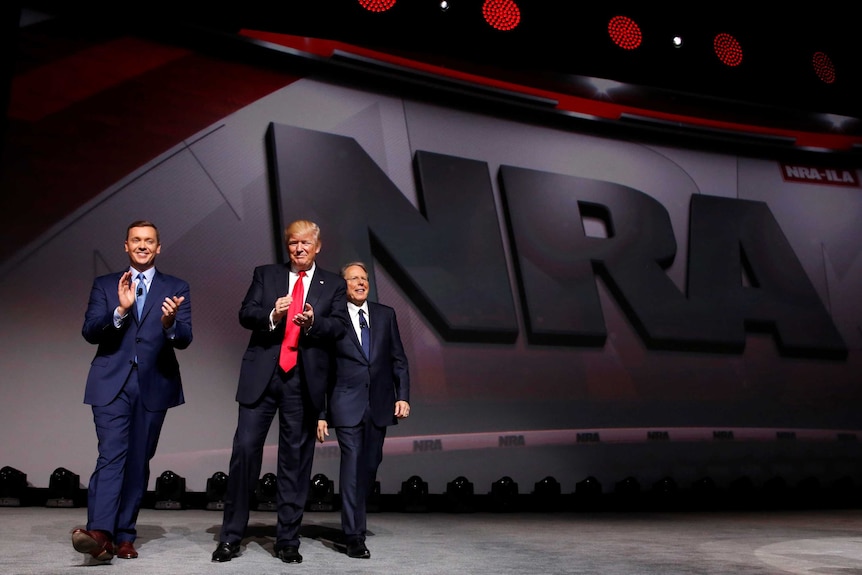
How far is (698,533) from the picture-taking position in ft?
16.0

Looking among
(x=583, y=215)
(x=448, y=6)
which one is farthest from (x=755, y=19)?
(x=448, y=6)

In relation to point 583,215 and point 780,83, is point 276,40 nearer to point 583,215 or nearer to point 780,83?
point 583,215

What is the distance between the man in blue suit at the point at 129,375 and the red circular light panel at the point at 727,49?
18.3 ft

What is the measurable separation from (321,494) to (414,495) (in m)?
0.71

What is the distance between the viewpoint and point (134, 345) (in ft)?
11.3

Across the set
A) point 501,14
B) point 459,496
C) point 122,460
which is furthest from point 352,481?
point 501,14

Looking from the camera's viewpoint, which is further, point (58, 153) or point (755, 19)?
point (755, 19)

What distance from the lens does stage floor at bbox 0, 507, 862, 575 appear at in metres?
3.27

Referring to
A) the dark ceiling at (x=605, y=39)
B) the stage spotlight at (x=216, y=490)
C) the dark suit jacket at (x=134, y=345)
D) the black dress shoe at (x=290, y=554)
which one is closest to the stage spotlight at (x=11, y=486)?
the stage spotlight at (x=216, y=490)

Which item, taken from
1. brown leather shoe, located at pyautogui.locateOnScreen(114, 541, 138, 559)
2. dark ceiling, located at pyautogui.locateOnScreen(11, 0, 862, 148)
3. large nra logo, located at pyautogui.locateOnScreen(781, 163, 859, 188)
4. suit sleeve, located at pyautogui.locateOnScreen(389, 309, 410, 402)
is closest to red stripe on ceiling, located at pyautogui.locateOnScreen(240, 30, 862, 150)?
dark ceiling, located at pyautogui.locateOnScreen(11, 0, 862, 148)

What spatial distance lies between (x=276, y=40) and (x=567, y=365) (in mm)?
3656

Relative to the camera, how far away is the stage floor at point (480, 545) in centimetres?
327

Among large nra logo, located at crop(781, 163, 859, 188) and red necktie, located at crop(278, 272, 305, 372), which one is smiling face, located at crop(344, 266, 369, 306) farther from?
large nra logo, located at crop(781, 163, 859, 188)

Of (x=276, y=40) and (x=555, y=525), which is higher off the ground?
(x=276, y=40)
